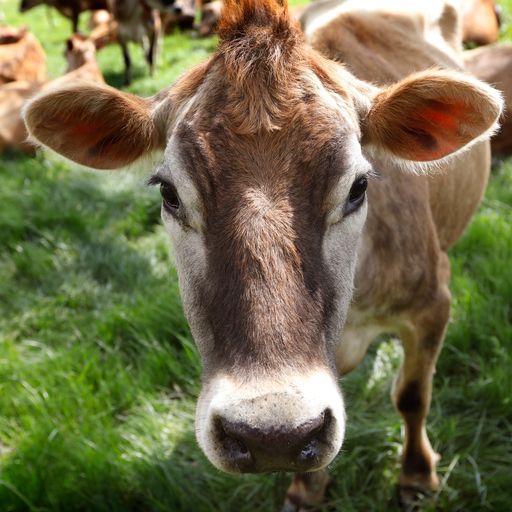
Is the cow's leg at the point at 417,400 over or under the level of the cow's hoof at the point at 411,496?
over

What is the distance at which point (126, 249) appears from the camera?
16.0 ft

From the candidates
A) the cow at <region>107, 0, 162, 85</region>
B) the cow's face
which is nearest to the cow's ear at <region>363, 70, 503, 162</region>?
the cow's face

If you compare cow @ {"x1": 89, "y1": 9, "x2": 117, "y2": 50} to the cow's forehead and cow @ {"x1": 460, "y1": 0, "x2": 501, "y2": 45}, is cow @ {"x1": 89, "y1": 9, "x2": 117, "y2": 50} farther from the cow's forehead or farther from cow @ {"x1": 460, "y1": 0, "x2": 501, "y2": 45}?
the cow's forehead

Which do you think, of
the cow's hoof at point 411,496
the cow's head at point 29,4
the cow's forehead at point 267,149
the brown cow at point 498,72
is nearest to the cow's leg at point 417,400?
the cow's hoof at point 411,496

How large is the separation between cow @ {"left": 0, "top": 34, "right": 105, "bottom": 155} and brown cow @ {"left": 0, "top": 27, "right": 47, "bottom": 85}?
385 millimetres

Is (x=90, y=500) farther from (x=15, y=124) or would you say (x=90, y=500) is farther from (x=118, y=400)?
(x=15, y=124)

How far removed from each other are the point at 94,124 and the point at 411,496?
190 centimetres

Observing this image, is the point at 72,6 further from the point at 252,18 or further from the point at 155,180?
the point at 155,180

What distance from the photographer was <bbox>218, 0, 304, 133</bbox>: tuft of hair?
6.34 ft

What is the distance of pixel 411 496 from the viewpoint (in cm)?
291

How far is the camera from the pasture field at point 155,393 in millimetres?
2982

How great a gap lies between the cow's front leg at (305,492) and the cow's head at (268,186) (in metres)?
1.14

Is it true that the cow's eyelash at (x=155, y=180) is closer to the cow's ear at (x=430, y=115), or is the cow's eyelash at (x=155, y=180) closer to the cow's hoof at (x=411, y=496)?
the cow's ear at (x=430, y=115)

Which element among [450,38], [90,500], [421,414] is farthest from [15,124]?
[421,414]
